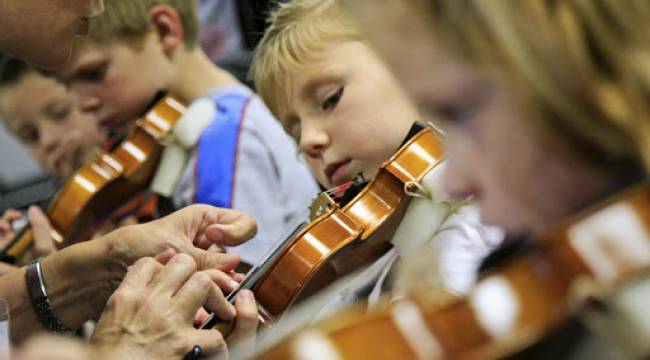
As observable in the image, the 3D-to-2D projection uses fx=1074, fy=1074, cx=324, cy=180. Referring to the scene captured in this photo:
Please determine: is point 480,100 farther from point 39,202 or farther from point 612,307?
point 39,202

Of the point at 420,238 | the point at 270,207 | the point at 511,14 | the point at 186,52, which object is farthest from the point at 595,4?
the point at 186,52

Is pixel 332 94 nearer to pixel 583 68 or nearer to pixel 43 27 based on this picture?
pixel 43 27

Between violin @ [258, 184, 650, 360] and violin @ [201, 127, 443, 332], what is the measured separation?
23.1 inches

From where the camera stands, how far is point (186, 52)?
7.02 feet

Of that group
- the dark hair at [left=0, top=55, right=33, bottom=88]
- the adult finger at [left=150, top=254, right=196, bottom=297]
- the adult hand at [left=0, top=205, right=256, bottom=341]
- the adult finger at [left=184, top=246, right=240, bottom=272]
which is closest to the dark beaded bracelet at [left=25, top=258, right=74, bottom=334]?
the adult hand at [left=0, top=205, right=256, bottom=341]

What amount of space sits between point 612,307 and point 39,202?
72.0 inches

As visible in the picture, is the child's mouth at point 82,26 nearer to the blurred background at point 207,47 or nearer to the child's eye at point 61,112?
the child's eye at point 61,112

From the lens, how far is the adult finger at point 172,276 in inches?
46.7

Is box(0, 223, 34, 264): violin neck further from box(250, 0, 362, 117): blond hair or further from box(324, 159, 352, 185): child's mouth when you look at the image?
box(324, 159, 352, 185): child's mouth

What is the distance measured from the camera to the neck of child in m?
2.09

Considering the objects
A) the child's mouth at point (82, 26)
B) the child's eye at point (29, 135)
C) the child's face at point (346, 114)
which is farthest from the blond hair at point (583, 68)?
the child's eye at point (29, 135)

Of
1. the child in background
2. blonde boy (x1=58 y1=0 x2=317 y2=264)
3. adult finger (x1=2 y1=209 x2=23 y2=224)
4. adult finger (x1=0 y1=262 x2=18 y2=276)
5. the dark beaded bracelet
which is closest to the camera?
the dark beaded bracelet

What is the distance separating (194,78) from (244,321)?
978mm

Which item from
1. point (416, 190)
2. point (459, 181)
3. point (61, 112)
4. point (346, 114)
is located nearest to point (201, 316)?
point (416, 190)
